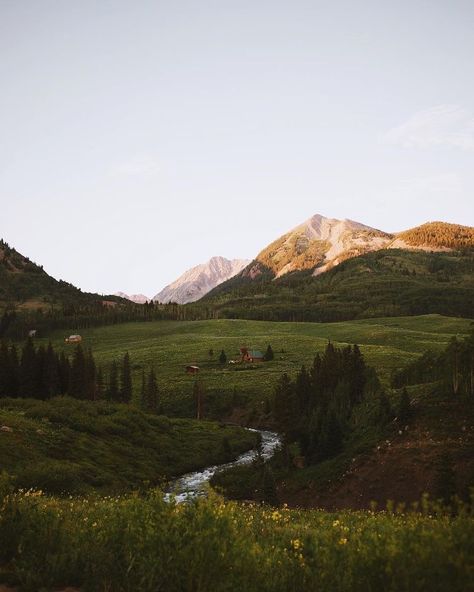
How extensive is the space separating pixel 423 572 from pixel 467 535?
0.84m

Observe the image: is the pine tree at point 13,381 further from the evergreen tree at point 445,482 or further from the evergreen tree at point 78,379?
the evergreen tree at point 445,482

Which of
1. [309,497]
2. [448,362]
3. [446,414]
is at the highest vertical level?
[448,362]

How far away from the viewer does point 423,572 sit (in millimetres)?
6227

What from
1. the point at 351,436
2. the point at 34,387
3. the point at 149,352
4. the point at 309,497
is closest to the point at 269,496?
the point at 309,497

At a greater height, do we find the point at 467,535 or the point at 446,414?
the point at 467,535

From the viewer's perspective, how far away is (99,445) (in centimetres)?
5119

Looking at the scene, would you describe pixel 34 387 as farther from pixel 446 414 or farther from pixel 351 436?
pixel 446 414

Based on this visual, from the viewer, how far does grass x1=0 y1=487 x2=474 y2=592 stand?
252 inches

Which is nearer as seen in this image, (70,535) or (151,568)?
(151,568)

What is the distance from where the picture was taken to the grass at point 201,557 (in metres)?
6.41

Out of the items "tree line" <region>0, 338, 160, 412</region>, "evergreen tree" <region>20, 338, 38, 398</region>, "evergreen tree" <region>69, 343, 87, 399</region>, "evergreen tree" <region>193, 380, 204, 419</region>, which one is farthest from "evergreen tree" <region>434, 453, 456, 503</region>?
"evergreen tree" <region>20, 338, 38, 398</region>

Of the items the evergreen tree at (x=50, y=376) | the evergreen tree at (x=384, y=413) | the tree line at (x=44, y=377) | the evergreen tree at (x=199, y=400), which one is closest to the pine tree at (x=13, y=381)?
the tree line at (x=44, y=377)

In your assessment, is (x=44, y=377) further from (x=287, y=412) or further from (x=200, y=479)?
(x=200, y=479)

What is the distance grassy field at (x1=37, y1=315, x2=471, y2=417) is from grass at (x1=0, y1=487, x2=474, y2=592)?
8522 cm
